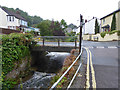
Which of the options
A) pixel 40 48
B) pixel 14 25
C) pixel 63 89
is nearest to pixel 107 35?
pixel 40 48

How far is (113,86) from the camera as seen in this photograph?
3.22 meters

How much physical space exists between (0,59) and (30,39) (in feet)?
18.2

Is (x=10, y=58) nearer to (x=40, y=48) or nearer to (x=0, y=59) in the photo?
(x=0, y=59)

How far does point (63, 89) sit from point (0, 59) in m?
5.73

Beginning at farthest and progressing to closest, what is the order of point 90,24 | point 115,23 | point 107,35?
point 90,24, point 115,23, point 107,35

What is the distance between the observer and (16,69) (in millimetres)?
8266

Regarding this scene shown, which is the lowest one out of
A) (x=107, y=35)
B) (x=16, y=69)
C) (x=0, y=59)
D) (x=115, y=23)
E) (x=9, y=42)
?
(x=16, y=69)

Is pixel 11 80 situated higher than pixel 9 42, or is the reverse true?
pixel 9 42

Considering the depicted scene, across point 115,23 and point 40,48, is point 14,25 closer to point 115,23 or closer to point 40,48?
point 40,48

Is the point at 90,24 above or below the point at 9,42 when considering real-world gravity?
above

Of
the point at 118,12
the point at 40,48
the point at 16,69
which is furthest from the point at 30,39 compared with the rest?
the point at 118,12

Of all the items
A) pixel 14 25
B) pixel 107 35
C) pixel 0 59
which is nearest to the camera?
pixel 0 59

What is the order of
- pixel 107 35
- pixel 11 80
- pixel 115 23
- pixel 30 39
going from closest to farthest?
pixel 11 80
pixel 30 39
pixel 107 35
pixel 115 23

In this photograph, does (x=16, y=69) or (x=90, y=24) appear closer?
(x=16, y=69)
